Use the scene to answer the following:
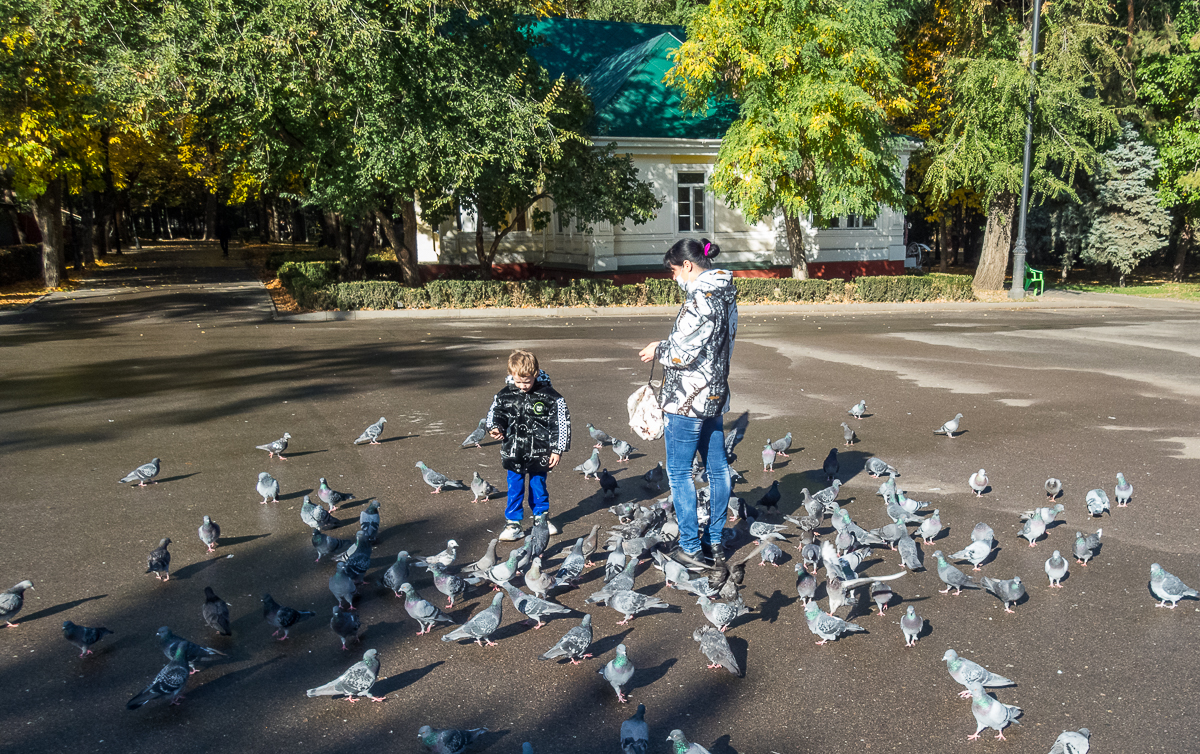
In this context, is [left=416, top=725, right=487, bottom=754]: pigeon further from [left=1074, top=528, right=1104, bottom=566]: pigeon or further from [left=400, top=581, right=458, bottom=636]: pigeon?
[left=1074, top=528, right=1104, bottom=566]: pigeon

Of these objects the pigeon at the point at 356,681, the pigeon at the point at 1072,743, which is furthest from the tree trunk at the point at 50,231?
the pigeon at the point at 1072,743

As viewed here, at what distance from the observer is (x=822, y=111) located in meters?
23.9

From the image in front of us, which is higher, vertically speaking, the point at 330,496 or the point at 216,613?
the point at 330,496

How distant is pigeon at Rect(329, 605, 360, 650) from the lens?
4.85m

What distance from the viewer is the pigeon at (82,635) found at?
4758mm

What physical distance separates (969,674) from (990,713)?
0.27m

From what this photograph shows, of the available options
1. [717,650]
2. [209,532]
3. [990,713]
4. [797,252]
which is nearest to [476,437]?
[209,532]

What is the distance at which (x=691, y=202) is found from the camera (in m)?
31.5

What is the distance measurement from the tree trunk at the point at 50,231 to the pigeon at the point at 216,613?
2843 centimetres

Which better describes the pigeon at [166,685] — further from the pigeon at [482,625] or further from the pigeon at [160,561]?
the pigeon at [160,561]

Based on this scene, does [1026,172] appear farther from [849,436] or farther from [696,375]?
[696,375]

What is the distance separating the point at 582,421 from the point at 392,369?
516 centimetres

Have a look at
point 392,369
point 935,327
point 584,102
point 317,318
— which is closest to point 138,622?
point 392,369

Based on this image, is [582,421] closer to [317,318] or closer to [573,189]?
[317,318]
